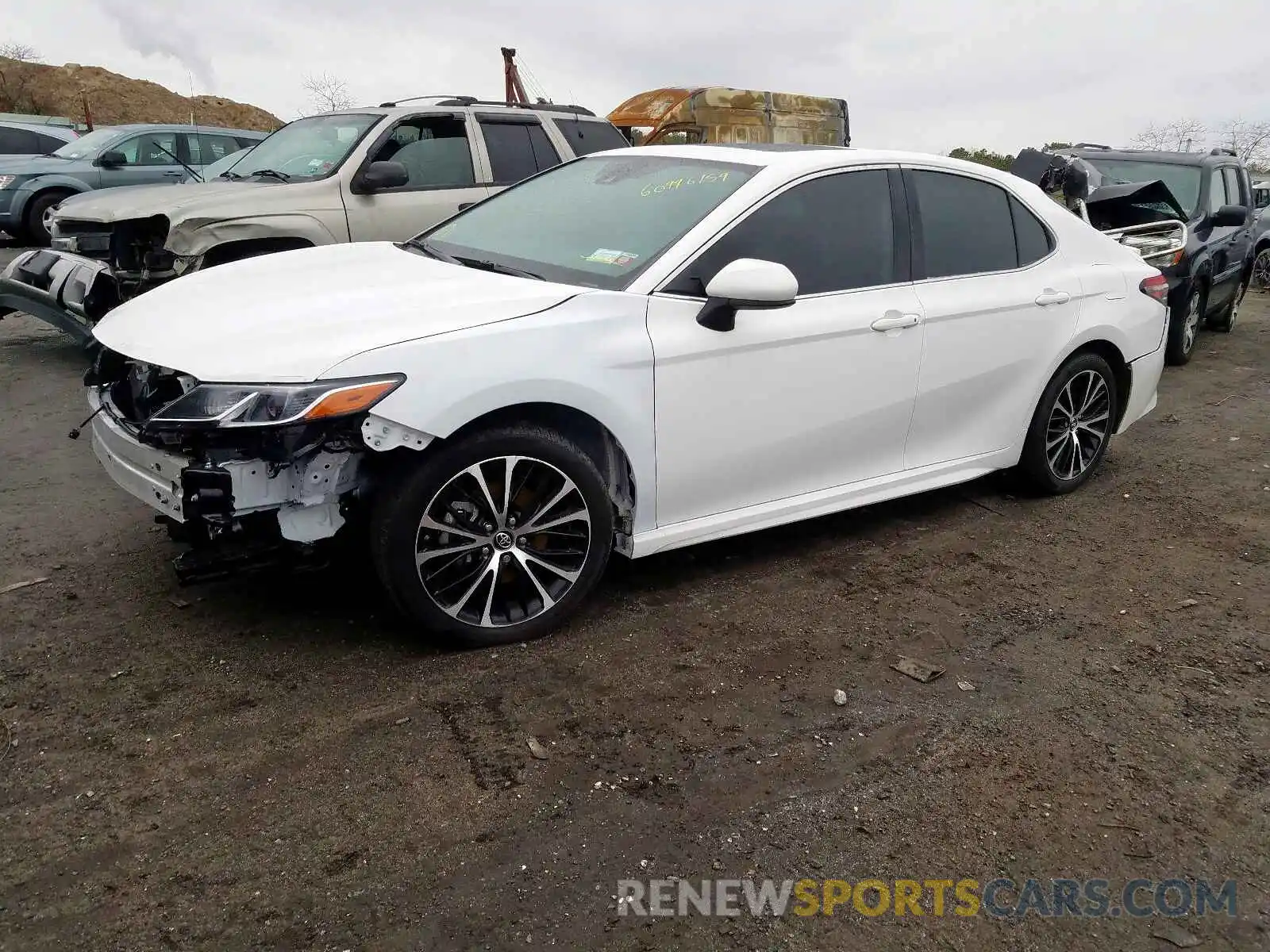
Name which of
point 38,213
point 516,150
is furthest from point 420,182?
point 38,213

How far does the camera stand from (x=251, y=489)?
3.12 meters

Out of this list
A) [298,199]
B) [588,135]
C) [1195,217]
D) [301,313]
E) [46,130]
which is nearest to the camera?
[301,313]

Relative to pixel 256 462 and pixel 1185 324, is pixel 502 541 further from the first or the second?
pixel 1185 324

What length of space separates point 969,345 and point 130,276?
16.4 ft

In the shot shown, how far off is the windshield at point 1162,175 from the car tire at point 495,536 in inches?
294

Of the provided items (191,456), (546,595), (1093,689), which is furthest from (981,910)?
(191,456)

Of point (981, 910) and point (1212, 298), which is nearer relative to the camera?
point (981, 910)

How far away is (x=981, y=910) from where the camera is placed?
2.52 metres

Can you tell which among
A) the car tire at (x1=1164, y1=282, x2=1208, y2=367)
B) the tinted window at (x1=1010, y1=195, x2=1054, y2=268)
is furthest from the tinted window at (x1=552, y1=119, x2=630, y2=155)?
the car tire at (x1=1164, y1=282, x2=1208, y2=367)

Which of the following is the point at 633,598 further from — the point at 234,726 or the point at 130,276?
the point at 130,276

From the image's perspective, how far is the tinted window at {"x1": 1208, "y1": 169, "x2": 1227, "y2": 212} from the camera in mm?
9199

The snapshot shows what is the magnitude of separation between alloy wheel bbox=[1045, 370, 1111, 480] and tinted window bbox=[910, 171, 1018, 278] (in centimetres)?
84

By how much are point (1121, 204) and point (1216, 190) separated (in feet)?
3.72

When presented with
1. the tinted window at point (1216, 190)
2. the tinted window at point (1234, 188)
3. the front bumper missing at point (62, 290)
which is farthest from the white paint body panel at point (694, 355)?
the tinted window at point (1234, 188)
